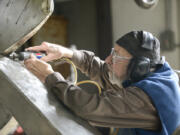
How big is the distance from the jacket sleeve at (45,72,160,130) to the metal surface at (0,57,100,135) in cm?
4

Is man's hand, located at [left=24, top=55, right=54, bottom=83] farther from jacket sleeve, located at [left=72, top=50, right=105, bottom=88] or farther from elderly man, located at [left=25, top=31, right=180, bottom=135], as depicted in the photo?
jacket sleeve, located at [left=72, top=50, right=105, bottom=88]

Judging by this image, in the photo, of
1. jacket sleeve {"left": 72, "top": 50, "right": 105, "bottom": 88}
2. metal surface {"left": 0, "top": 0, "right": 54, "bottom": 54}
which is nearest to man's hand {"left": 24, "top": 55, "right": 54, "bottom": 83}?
metal surface {"left": 0, "top": 0, "right": 54, "bottom": 54}

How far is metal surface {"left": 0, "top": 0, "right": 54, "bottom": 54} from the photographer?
2.91 ft

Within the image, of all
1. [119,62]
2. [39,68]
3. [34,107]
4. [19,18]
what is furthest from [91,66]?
[34,107]

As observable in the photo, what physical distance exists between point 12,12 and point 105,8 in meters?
2.96

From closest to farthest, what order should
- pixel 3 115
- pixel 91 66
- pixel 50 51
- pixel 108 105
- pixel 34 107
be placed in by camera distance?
pixel 34 107, pixel 108 105, pixel 3 115, pixel 50 51, pixel 91 66

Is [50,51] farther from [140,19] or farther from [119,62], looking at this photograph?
[140,19]

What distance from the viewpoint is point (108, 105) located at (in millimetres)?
875

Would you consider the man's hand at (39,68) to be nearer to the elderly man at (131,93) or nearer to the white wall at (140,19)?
the elderly man at (131,93)

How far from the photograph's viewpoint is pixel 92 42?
4238 mm

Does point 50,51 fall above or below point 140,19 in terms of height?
above

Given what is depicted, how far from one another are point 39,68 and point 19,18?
209 mm

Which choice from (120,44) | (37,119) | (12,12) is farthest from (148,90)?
(12,12)

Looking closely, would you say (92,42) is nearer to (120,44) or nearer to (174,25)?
(174,25)
